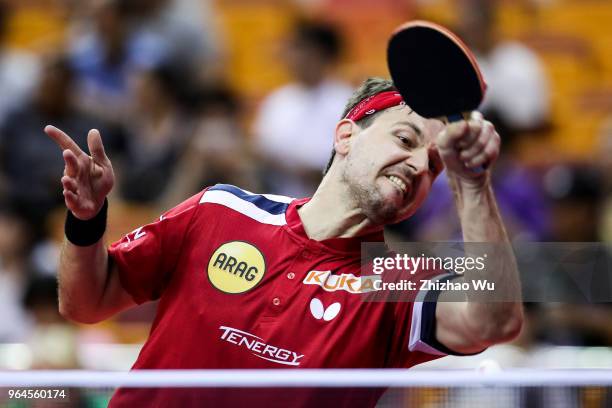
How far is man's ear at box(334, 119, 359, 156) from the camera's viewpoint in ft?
13.7

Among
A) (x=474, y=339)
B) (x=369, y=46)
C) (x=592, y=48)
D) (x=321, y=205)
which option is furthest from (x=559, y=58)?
(x=474, y=339)

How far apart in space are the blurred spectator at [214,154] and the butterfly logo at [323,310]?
3741 millimetres

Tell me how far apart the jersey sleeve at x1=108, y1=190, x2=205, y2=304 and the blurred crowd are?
8.26 ft

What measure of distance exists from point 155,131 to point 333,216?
4.59 meters

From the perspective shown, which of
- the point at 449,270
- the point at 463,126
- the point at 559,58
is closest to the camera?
the point at 463,126

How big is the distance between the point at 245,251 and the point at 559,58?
7.41 meters

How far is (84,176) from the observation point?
3.81 m

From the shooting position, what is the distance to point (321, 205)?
4.17 metres

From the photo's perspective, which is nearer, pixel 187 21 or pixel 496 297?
pixel 496 297

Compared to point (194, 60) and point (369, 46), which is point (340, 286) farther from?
point (369, 46)

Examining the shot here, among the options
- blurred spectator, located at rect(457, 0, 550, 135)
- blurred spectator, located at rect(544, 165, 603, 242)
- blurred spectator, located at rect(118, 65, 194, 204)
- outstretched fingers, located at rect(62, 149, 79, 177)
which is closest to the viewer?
outstretched fingers, located at rect(62, 149, 79, 177)
